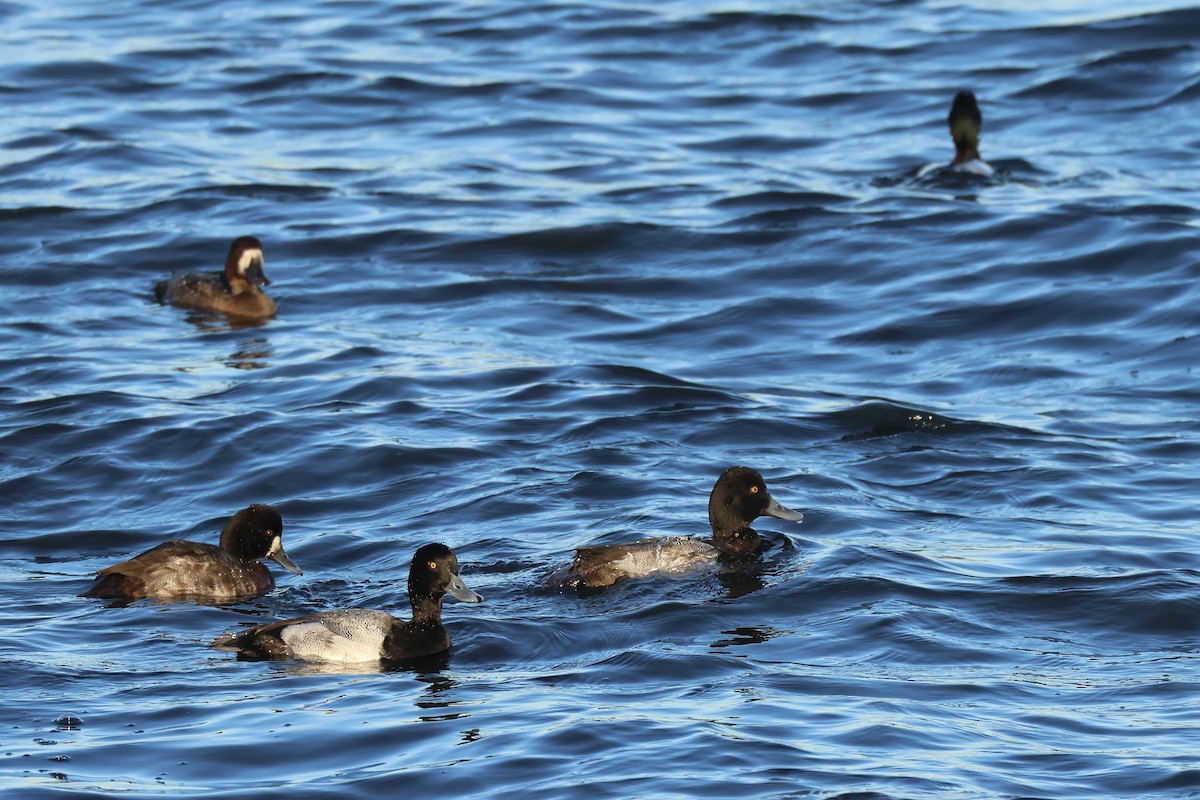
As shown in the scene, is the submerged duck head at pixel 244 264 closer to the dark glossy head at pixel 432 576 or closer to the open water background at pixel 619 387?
the open water background at pixel 619 387

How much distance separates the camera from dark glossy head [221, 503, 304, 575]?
12.7m

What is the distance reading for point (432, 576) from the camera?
442 inches

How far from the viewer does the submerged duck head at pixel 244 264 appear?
19.4 metres

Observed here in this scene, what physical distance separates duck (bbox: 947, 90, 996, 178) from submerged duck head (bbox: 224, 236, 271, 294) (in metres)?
8.64

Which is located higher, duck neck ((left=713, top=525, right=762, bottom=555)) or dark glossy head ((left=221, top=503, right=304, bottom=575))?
dark glossy head ((left=221, top=503, right=304, bottom=575))

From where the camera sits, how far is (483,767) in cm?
920

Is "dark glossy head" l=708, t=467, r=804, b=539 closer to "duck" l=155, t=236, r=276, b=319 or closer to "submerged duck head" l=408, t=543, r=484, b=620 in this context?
"submerged duck head" l=408, t=543, r=484, b=620

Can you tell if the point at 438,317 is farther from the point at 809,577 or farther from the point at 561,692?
the point at 561,692

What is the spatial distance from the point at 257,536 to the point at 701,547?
2789 millimetres

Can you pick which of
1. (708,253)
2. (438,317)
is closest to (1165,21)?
(708,253)

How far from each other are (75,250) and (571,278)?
17.7 feet

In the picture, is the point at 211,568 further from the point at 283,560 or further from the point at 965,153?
the point at 965,153

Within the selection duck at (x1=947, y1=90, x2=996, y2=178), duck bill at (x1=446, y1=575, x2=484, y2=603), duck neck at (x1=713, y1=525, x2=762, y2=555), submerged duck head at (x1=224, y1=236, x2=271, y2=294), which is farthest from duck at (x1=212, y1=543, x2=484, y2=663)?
duck at (x1=947, y1=90, x2=996, y2=178)

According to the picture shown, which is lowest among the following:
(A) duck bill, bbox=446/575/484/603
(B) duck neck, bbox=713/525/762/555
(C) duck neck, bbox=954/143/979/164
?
(B) duck neck, bbox=713/525/762/555
